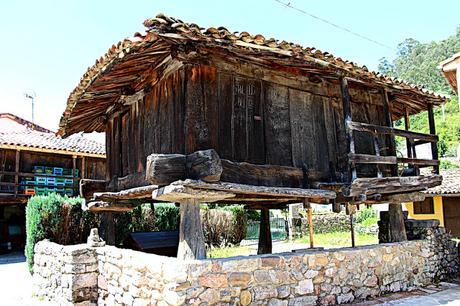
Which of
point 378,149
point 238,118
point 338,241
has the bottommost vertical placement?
point 338,241

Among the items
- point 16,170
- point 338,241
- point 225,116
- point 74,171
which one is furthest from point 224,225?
point 225,116

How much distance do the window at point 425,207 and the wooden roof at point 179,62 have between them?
11397 millimetres

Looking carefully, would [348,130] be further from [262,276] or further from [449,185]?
[449,185]

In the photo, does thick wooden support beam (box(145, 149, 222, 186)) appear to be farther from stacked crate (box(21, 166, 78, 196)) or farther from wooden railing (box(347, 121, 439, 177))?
stacked crate (box(21, 166, 78, 196))

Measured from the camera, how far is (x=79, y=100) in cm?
552

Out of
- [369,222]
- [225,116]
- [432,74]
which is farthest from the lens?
[432,74]

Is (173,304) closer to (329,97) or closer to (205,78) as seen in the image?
(205,78)

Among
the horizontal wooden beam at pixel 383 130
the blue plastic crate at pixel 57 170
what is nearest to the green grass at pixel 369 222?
the horizontal wooden beam at pixel 383 130

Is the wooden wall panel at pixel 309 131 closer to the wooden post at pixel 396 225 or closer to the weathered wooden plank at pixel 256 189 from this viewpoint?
the weathered wooden plank at pixel 256 189

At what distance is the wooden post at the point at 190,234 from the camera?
4141mm

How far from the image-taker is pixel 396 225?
6.54 metres

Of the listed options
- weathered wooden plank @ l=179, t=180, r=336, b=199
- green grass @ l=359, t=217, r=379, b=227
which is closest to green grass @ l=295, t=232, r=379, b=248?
green grass @ l=359, t=217, r=379, b=227

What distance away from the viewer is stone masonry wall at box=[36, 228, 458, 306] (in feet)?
12.9

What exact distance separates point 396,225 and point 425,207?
451 inches
